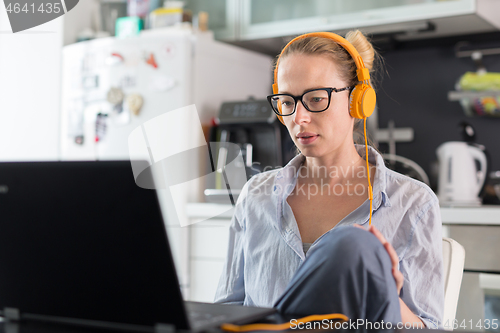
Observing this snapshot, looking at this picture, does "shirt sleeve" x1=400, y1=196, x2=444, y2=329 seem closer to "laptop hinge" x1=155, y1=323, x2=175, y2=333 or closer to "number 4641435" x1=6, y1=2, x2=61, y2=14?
"laptop hinge" x1=155, y1=323, x2=175, y2=333

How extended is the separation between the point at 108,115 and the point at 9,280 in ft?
6.07

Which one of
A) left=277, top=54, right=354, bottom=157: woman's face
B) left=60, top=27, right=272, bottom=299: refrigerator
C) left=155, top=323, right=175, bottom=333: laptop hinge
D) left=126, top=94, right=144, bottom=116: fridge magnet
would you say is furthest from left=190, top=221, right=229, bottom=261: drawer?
left=155, top=323, right=175, bottom=333: laptop hinge

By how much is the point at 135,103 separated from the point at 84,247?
6.04 ft

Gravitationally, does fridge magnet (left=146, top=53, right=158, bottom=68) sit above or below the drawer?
above

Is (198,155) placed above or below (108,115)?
below

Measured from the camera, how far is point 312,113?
1.10 metres

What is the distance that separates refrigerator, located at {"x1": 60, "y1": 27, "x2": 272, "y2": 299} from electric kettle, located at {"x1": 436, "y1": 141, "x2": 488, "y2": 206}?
104 centimetres

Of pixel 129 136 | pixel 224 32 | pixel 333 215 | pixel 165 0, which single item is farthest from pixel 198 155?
pixel 333 215

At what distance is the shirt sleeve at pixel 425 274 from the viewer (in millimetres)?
955

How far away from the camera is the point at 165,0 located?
107 inches

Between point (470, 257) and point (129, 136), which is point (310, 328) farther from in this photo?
point (129, 136)

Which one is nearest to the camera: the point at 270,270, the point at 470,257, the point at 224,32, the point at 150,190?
the point at 150,190

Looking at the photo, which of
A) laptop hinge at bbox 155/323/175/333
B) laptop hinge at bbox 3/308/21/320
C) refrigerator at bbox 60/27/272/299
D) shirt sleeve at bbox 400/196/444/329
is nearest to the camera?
laptop hinge at bbox 155/323/175/333

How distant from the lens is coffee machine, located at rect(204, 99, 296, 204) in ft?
7.52
